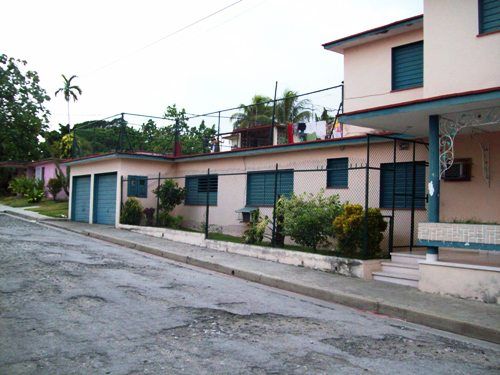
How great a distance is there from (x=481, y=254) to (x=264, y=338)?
6.40 meters

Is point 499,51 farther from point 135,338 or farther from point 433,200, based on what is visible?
point 135,338

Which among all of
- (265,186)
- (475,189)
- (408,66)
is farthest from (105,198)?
(475,189)

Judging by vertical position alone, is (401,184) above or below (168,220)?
above

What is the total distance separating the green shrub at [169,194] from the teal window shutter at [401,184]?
8155 mm

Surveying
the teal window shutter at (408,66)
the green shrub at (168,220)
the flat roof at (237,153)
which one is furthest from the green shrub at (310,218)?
the green shrub at (168,220)

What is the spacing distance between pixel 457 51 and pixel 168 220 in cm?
1195

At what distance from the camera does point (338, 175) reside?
13883 mm

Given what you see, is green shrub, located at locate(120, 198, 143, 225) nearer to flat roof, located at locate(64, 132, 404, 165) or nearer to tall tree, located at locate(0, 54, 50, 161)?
flat roof, located at locate(64, 132, 404, 165)

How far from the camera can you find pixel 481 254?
33.5 ft

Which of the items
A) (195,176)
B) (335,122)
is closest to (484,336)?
(335,122)

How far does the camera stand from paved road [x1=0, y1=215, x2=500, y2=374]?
15.7 feet

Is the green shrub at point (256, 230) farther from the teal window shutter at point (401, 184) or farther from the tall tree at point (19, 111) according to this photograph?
the tall tree at point (19, 111)

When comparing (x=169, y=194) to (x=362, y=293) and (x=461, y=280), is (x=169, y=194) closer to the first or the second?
(x=362, y=293)

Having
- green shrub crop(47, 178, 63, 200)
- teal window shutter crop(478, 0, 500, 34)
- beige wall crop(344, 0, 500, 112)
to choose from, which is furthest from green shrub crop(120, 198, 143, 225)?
teal window shutter crop(478, 0, 500, 34)
